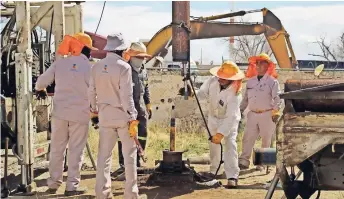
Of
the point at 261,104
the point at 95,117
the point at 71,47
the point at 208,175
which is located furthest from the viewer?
the point at 261,104

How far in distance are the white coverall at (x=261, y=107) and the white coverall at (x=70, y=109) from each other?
3159 mm

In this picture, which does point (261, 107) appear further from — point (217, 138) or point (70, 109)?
point (70, 109)

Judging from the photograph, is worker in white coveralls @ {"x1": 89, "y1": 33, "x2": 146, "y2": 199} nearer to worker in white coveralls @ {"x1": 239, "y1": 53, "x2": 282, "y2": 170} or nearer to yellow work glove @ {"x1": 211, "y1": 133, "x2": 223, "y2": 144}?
yellow work glove @ {"x1": 211, "y1": 133, "x2": 223, "y2": 144}

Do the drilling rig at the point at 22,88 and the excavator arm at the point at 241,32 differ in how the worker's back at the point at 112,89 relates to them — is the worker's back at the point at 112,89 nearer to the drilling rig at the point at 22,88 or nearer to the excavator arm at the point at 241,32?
the drilling rig at the point at 22,88

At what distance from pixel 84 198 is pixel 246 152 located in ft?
11.0

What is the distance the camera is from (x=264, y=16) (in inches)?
771

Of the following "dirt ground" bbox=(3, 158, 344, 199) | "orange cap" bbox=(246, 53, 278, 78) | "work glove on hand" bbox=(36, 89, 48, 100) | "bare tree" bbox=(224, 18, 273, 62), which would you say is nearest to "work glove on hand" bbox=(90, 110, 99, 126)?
"dirt ground" bbox=(3, 158, 344, 199)

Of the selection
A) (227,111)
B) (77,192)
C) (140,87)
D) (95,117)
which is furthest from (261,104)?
(77,192)

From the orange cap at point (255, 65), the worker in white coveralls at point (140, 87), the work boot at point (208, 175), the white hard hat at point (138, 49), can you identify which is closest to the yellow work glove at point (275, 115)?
the orange cap at point (255, 65)

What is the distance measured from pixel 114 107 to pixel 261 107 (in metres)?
3.53

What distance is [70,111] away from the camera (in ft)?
25.3

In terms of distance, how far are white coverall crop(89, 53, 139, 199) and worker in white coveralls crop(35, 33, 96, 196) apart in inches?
24.8

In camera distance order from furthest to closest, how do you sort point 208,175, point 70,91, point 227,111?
point 208,175 → point 227,111 → point 70,91

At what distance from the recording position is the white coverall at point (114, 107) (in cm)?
692
